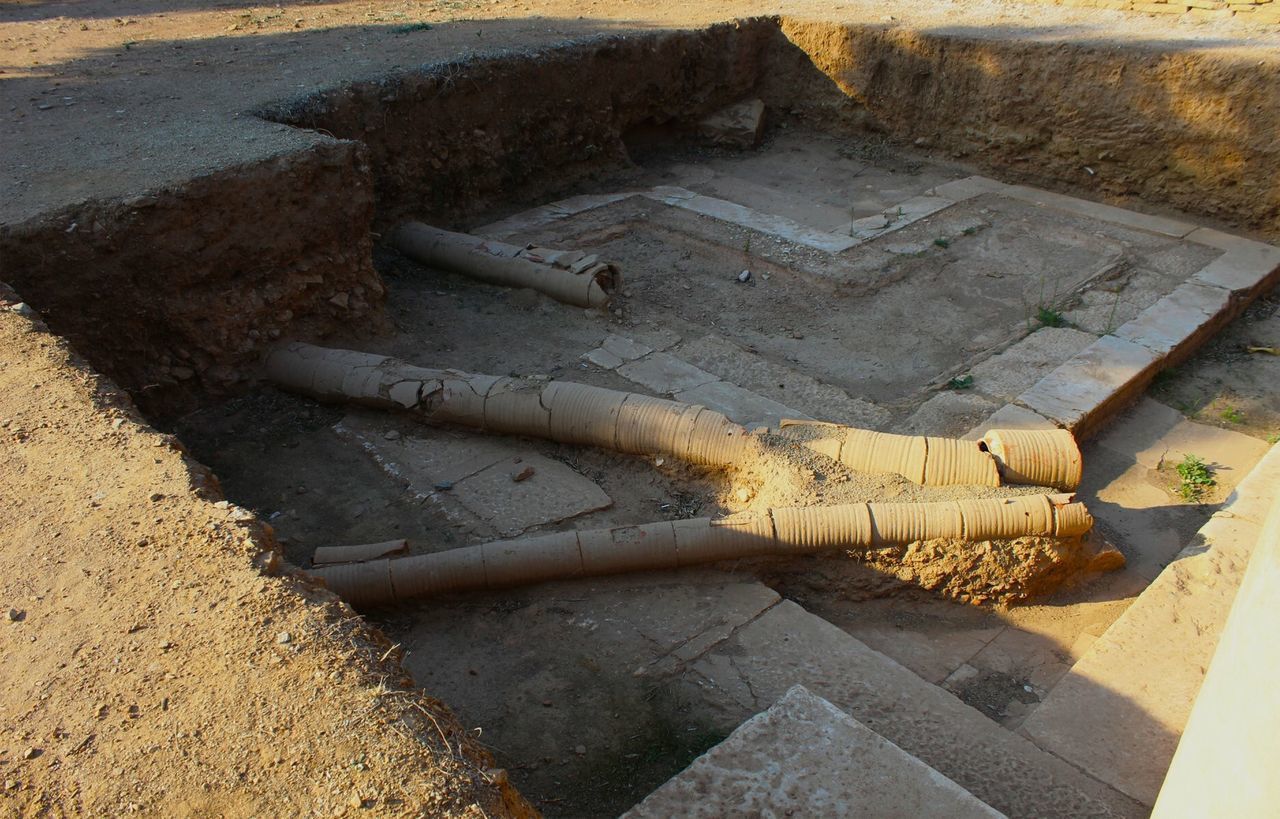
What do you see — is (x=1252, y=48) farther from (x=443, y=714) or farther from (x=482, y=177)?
(x=443, y=714)

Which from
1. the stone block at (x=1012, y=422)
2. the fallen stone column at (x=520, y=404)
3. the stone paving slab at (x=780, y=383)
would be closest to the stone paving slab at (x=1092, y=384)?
the stone block at (x=1012, y=422)

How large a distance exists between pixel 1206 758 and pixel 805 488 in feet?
11.0

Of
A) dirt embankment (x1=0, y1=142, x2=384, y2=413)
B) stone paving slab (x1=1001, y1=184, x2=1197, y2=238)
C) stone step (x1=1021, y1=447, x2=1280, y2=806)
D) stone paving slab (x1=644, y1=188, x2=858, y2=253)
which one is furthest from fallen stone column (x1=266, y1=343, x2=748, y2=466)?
stone paving slab (x1=1001, y1=184, x2=1197, y2=238)

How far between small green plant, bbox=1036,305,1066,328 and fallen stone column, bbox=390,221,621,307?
328 cm

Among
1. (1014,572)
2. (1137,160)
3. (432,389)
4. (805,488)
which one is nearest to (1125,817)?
(1014,572)

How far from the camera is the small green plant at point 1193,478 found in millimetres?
5414

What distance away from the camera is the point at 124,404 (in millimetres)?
3969

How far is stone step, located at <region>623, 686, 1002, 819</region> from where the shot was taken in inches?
108

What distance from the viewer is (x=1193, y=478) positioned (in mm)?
5496

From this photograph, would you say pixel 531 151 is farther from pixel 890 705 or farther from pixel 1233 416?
pixel 890 705

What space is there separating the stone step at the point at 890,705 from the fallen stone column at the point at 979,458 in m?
1.02

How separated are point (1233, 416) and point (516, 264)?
5310mm

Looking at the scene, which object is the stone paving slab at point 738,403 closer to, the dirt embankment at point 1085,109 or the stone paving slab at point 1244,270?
the stone paving slab at point 1244,270

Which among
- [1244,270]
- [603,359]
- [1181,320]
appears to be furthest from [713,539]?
[1244,270]
